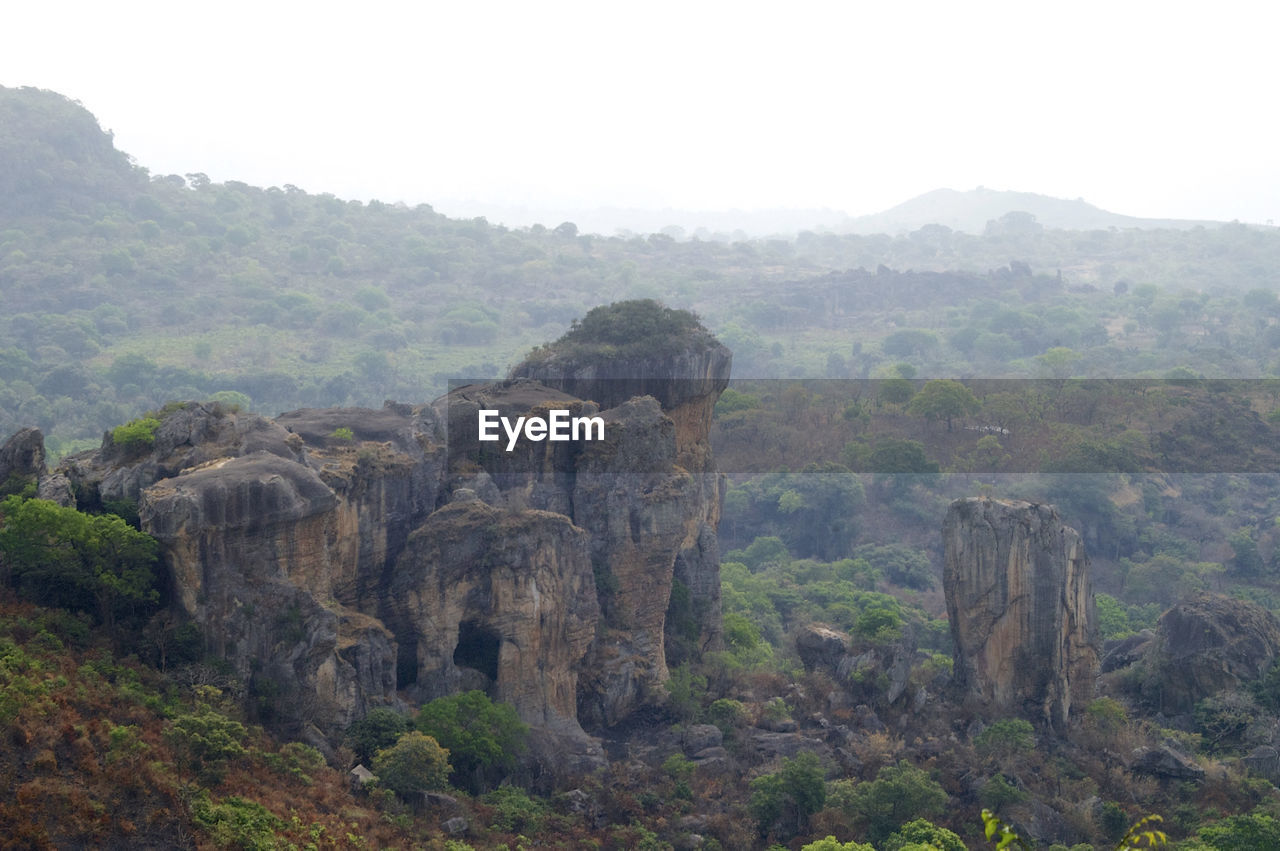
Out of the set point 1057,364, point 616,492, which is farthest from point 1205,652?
point 1057,364

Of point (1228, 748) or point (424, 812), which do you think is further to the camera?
point (1228, 748)

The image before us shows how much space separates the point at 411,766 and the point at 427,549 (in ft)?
17.4

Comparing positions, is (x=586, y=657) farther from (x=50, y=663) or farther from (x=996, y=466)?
(x=996, y=466)

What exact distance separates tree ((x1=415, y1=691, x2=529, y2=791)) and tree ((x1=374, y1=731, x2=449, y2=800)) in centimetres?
111

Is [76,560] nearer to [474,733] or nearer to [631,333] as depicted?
[474,733]

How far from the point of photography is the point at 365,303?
121000 millimetres

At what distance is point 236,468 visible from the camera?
1004 inches

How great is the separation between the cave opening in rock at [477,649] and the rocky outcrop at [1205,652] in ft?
58.6

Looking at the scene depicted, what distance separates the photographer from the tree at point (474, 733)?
26.8 m

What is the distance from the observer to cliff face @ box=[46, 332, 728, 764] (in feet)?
82.8

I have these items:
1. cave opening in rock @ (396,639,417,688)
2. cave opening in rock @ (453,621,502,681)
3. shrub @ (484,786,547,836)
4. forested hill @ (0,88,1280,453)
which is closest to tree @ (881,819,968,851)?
shrub @ (484,786,547,836)

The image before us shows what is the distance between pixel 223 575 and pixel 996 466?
4508 centimetres

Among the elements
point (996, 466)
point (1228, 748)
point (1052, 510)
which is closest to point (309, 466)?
point (1052, 510)
